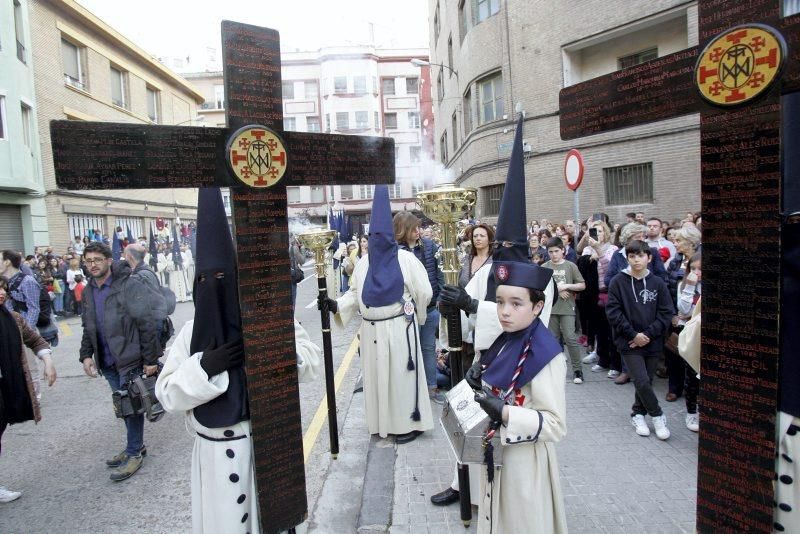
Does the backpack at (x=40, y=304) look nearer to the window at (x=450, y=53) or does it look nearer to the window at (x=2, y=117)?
the window at (x=2, y=117)

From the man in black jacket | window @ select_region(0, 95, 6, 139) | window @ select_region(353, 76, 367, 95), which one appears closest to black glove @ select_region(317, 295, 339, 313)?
the man in black jacket

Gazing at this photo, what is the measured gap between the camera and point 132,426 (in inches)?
178

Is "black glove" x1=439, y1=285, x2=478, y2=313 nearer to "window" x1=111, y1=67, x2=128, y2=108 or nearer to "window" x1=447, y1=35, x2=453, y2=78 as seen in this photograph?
"window" x1=447, y1=35, x2=453, y2=78

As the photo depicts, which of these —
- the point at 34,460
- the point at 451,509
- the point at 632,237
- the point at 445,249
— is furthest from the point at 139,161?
the point at 632,237

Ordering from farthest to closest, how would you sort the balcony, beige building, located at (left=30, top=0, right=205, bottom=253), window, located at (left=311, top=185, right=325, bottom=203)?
window, located at (left=311, top=185, right=325, bottom=203) < beige building, located at (left=30, top=0, right=205, bottom=253) < the balcony

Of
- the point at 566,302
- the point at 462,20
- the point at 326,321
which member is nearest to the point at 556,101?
the point at 462,20

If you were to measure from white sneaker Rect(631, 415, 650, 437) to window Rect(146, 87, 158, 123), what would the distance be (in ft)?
85.2

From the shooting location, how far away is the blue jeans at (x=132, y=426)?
14.8ft

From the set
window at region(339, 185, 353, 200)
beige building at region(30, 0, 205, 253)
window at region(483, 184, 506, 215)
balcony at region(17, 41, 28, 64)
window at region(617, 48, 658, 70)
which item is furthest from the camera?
window at region(339, 185, 353, 200)

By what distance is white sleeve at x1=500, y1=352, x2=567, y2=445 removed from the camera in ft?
7.06

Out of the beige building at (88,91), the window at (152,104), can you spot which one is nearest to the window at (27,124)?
the beige building at (88,91)

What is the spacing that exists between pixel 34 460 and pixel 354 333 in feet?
19.4

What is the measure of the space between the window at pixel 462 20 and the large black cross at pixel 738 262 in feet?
62.1

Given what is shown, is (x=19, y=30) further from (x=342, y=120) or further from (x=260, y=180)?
(x=260, y=180)
